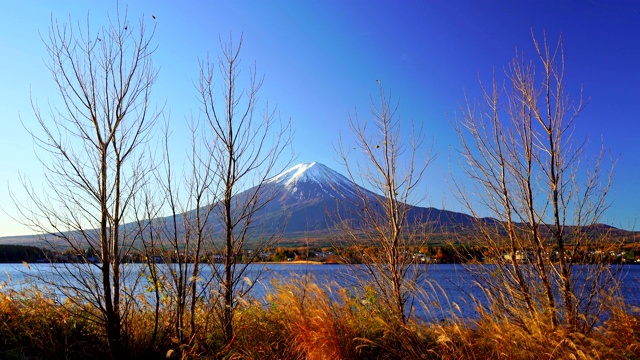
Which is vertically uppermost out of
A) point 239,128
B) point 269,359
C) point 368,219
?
point 239,128

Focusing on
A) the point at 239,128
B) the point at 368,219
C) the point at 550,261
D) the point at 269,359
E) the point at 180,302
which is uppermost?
the point at 239,128

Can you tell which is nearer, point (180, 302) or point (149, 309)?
point (180, 302)

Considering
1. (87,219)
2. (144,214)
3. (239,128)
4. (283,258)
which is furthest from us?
(283,258)

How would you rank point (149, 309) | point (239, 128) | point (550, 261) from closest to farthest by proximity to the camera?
1. point (550, 261)
2. point (239, 128)
3. point (149, 309)

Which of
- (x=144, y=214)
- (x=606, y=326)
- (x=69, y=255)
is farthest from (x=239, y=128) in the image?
(x=606, y=326)

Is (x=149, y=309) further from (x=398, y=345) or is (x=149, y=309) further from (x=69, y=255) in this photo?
(x=398, y=345)

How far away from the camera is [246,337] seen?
5.31 meters

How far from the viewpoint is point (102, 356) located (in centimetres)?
519

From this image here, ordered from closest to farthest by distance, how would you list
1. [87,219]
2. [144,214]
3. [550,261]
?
[550,261] → [87,219] → [144,214]

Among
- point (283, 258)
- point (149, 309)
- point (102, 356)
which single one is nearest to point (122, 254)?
point (102, 356)

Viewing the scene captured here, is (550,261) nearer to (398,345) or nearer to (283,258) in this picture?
(398,345)

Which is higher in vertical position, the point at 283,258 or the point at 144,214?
the point at 144,214

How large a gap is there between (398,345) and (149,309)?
335 centimetres

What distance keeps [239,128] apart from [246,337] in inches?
95.8
